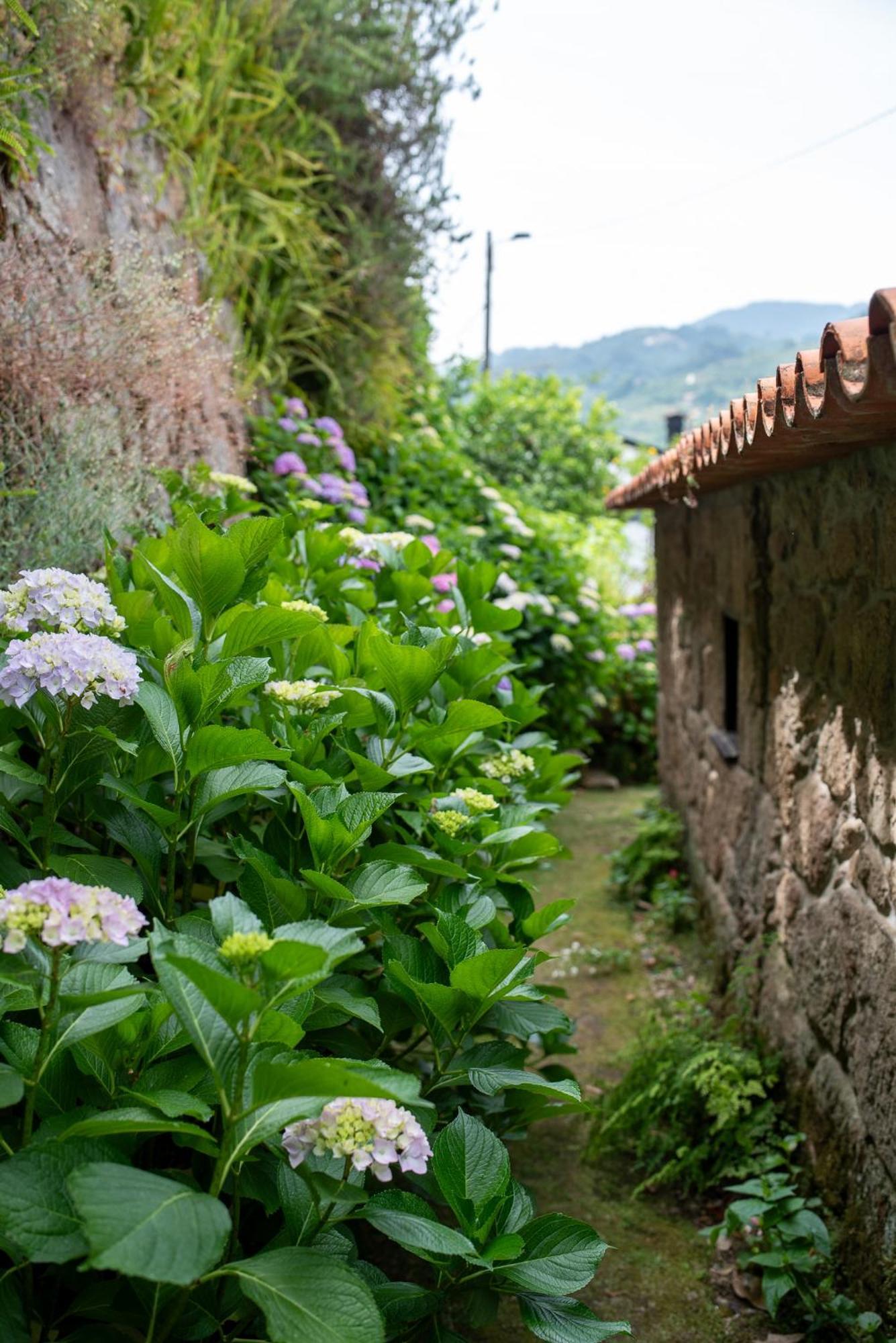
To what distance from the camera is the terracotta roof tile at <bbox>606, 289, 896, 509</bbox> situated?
1.43m

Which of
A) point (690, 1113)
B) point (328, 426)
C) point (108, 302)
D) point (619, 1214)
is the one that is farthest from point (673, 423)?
point (619, 1214)

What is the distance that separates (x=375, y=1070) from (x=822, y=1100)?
184 centimetres

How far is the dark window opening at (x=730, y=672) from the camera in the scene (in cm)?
406

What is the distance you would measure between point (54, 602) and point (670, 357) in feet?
173

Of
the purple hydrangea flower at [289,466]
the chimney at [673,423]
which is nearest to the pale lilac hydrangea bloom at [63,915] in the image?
the purple hydrangea flower at [289,466]

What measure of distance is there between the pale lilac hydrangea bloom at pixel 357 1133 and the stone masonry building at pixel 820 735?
3.77 ft

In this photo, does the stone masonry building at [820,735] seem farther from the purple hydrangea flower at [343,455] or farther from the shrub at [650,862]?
the purple hydrangea flower at [343,455]

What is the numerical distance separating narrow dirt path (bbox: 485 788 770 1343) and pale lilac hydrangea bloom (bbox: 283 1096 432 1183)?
1.24 metres

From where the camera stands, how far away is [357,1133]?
1.08 metres

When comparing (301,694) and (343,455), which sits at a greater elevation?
(343,455)

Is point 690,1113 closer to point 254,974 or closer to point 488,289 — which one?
point 254,974

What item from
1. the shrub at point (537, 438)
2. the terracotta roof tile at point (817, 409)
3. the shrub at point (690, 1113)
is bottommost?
the shrub at point (690, 1113)

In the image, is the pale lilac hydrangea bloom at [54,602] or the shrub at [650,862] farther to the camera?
the shrub at [650,862]

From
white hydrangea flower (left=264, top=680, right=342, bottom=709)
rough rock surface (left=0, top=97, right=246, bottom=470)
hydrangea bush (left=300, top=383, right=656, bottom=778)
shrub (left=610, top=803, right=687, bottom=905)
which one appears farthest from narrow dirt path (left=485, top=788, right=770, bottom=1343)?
hydrangea bush (left=300, top=383, right=656, bottom=778)
